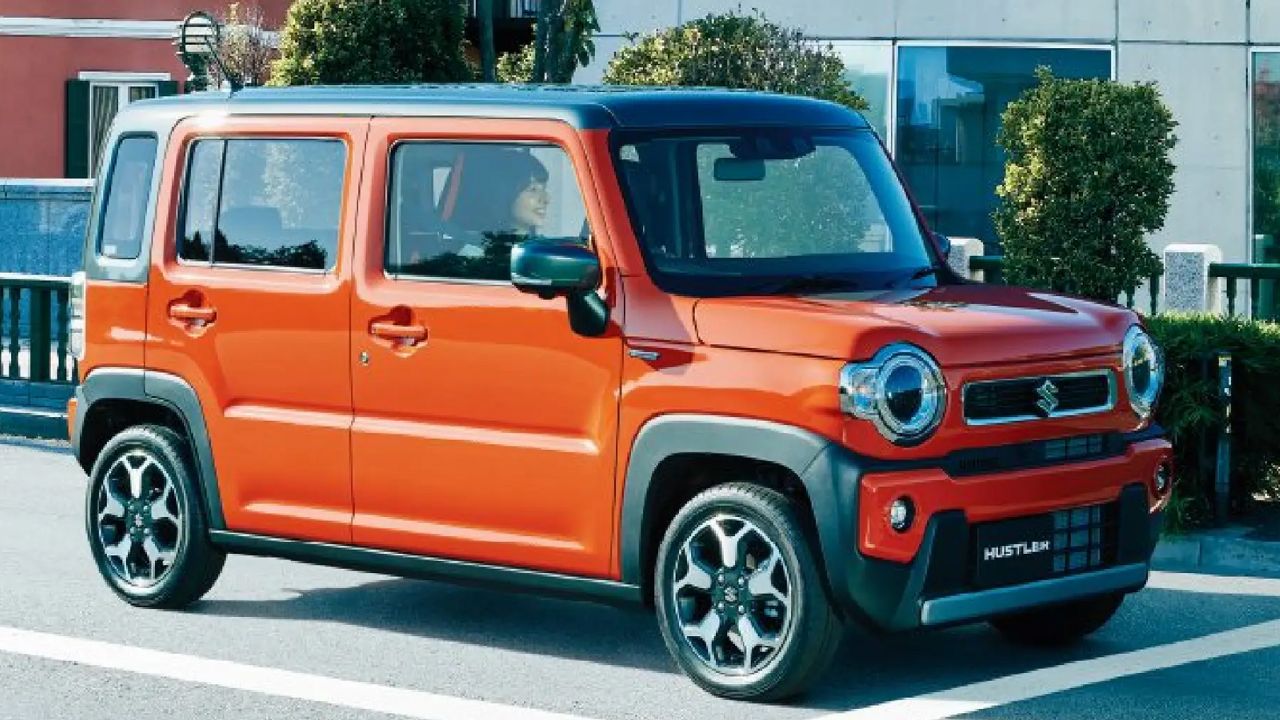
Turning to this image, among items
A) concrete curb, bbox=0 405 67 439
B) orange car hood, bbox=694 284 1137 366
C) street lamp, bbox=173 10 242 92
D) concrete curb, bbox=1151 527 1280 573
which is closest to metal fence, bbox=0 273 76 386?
concrete curb, bbox=0 405 67 439

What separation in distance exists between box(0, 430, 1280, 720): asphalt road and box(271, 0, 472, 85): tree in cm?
1224

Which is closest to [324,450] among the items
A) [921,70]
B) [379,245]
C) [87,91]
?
[379,245]

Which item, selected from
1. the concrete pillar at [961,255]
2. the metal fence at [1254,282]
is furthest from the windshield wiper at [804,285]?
the concrete pillar at [961,255]

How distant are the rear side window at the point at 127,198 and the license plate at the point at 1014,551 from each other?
3.60m

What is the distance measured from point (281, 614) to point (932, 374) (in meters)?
3.05

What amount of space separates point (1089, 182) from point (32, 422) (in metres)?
7.49

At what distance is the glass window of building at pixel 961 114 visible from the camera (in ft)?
87.5

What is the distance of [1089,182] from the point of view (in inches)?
719

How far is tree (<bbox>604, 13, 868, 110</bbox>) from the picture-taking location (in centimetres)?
1792

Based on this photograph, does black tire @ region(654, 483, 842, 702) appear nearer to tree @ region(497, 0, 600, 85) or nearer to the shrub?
tree @ region(497, 0, 600, 85)

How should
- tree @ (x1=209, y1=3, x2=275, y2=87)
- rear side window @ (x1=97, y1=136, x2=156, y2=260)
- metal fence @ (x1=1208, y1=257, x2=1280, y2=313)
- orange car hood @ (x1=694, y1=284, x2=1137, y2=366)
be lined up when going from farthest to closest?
1. tree @ (x1=209, y1=3, x2=275, y2=87)
2. metal fence @ (x1=1208, y1=257, x2=1280, y2=313)
3. rear side window @ (x1=97, y1=136, x2=156, y2=260)
4. orange car hood @ (x1=694, y1=284, x2=1137, y2=366)

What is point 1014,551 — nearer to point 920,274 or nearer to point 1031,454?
point 1031,454

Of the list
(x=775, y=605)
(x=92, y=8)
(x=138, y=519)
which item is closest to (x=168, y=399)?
(x=138, y=519)

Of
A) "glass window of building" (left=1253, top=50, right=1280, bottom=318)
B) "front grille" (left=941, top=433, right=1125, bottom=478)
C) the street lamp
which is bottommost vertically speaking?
"front grille" (left=941, top=433, right=1125, bottom=478)
